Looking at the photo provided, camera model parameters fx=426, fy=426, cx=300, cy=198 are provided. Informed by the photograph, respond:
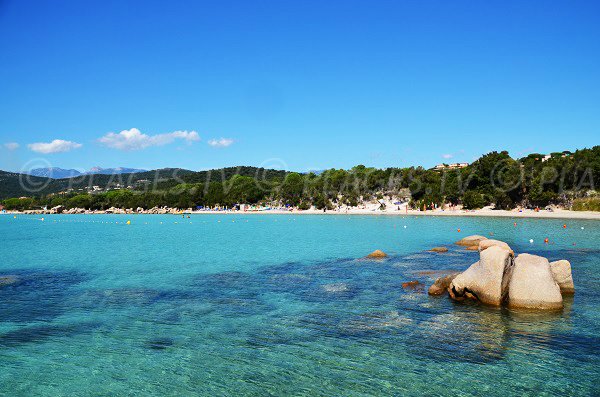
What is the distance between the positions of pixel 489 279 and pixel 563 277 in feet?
16.8

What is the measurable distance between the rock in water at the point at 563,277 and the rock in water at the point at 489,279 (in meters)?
3.71

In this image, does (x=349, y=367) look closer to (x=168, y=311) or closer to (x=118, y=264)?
(x=168, y=311)

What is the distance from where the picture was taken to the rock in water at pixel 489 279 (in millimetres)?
17656

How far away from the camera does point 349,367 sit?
11711 millimetres

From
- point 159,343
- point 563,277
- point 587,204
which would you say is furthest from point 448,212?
point 159,343

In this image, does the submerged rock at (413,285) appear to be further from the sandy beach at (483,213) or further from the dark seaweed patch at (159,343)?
the sandy beach at (483,213)

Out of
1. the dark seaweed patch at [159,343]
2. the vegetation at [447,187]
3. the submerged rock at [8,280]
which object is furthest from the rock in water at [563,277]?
the vegetation at [447,187]

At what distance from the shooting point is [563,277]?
66.3 feet

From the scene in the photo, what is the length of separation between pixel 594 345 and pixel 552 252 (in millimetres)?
25202

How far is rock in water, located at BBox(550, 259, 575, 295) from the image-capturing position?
2000 centimetres

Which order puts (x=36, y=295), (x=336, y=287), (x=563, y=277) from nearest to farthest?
(x=563, y=277), (x=36, y=295), (x=336, y=287)

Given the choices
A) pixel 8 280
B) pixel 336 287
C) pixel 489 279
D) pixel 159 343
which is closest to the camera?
pixel 159 343

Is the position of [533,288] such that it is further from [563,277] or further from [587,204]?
[587,204]

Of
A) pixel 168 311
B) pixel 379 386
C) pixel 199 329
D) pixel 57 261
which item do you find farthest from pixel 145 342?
pixel 57 261
